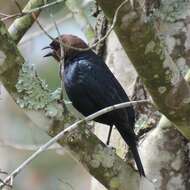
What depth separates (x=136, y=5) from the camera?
2473 mm

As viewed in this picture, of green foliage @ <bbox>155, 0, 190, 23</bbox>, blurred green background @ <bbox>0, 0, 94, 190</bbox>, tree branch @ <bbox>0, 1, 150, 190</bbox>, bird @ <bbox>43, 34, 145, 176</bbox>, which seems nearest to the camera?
tree branch @ <bbox>0, 1, 150, 190</bbox>

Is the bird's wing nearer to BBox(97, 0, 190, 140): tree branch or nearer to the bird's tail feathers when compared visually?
the bird's tail feathers

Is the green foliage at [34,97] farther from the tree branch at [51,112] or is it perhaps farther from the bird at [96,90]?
the bird at [96,90]

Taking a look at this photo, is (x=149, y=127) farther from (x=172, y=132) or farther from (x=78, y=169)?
(x=78, y=169)

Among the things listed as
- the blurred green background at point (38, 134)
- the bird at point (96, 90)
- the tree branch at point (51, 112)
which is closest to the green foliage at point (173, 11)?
the bird at point (96, 90)

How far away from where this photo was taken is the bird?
328 centimetres

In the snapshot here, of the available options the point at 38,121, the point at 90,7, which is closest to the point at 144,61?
the point at 38,121

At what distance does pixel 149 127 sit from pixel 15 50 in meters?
0.99

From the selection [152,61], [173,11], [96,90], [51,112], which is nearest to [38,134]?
[96,90]

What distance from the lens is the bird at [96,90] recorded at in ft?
10.8

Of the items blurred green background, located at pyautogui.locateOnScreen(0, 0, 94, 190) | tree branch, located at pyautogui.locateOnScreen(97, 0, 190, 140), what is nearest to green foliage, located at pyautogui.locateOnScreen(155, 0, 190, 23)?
tree branch, located at pyautogui.locateOnScreen(97, 0, 190, 140)

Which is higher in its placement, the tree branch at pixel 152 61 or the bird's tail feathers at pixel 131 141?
the tree branch at pixel 152 61

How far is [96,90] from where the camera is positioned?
133 inches

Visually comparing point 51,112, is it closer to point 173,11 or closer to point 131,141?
point 131,141
